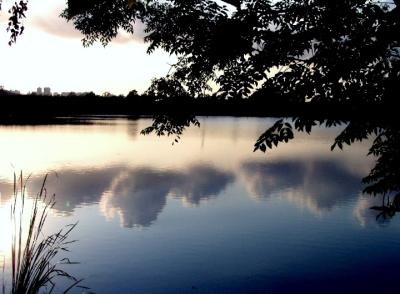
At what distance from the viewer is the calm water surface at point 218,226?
13.1 metres

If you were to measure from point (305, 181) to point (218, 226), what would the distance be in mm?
17063

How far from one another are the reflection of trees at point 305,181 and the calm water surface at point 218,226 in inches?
3.7

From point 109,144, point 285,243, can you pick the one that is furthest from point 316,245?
point 109,144

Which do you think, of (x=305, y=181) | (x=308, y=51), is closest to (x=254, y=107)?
(x=308, y=51)

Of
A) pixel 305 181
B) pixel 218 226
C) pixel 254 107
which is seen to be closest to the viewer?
pixel 254 107

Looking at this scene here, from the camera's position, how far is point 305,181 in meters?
35.3

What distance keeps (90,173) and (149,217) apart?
1769 centimetres

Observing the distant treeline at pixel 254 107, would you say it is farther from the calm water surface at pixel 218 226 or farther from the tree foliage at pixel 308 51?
the calm water surface at pixel 218 226

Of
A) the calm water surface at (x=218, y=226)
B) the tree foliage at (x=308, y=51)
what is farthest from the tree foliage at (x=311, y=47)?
the calm water surface at (x=218, y=226)

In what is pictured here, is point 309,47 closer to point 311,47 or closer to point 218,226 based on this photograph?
point 311,47

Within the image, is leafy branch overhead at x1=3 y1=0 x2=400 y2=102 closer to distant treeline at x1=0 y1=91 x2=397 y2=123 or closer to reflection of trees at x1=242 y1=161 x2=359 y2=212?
distant treeline at x1=0 y1=91 x2=397 y2=123

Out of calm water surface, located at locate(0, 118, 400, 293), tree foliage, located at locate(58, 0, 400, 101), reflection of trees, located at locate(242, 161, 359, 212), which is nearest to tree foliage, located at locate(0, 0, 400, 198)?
tree foliage, located at locate(58, 0, 400, 101)

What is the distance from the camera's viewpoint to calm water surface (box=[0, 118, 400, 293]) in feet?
42.8

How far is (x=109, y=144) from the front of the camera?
6366cm
